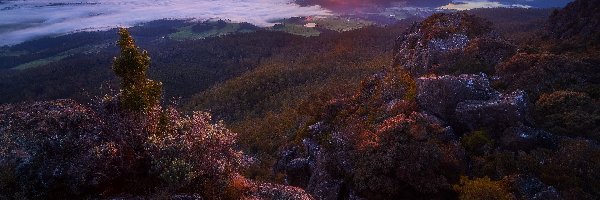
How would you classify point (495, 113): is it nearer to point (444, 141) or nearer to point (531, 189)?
point (444, 141)

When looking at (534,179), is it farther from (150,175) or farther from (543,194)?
(150,175)

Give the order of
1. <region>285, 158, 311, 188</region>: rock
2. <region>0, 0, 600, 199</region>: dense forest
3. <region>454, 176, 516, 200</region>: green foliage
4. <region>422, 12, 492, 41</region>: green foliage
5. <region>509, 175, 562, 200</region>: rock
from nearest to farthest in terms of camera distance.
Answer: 1. <region>0, 0, 600, 199</region>: dense forest
2. <region>454, 176, 516, 200</region>: green foliage
3. <region>509, 175, 562, 200</region>: rock
4. <region>285, 158, 311, 188</region>: rock
5. <region>422, 12, 492, 41</region>: green foliage

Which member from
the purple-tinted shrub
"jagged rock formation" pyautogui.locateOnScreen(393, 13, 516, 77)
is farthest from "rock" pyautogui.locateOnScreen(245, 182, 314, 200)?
"jagged rock formation" pyautogui.locateOnScreen(393, 13, 516, 77)

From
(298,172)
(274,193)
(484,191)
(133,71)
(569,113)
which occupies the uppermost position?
(133,71)

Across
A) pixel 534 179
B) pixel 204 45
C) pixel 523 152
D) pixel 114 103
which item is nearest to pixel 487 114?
pixel 523 152

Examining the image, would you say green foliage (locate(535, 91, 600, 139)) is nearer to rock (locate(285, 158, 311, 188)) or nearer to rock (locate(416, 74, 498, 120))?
rock (locate(416, 74, 498, 120))

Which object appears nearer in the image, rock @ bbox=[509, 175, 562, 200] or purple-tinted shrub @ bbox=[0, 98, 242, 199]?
purple-tinted shrub @ bbox=[0, 98, 242, 199]

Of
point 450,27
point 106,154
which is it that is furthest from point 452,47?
point 106,154
